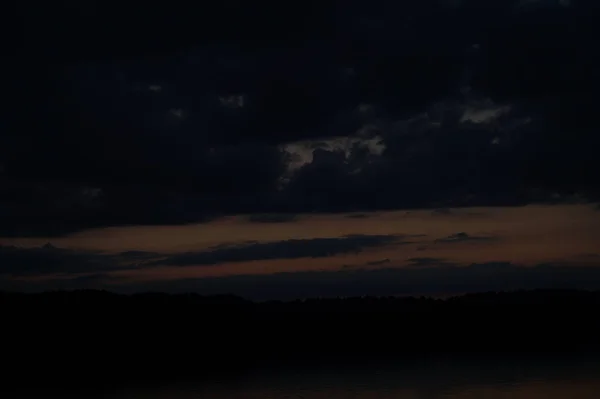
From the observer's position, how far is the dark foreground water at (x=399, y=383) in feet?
115

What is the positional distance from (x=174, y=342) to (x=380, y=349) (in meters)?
13.8

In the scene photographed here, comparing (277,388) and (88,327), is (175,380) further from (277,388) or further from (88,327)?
(88,327)

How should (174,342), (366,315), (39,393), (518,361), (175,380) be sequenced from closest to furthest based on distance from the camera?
1. (39,393)
2. (175,380)
3. (518,361)
4. (174,342)
5. (366,315)

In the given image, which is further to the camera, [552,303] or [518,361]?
[552,303]

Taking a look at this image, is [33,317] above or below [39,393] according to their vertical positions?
above

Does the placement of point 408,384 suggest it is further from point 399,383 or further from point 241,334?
point 241,334

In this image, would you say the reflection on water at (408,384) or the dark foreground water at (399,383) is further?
the dark foreground water at (399,383)

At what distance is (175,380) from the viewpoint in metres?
42.0

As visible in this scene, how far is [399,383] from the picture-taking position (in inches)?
1533

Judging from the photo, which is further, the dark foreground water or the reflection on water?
the dark foreground water

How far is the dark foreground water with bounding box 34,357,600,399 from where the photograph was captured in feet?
115

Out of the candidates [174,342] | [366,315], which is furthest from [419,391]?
[366,315]

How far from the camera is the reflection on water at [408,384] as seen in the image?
3475cm

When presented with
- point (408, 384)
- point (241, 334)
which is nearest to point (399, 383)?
point (408, 384)
